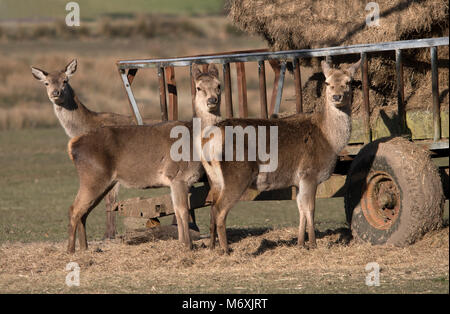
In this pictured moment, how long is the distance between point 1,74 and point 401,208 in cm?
3447

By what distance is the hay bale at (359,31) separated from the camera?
12.3 m

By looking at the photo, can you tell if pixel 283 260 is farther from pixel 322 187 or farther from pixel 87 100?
pixel 87 100

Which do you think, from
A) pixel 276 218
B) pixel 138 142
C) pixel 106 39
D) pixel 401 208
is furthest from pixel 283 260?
pixel 106 39

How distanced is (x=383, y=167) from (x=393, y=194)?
1.21 ft

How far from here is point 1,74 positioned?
42.6m

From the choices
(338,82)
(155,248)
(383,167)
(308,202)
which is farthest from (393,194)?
(155,248)

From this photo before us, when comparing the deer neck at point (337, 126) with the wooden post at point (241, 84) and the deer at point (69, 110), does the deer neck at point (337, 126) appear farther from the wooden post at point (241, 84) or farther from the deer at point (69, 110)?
the deer at point (69, 110)

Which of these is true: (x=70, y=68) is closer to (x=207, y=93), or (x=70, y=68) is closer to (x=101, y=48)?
(x=207, y=93)

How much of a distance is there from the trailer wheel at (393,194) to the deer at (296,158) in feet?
1.42

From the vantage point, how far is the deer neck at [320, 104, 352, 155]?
11211mm

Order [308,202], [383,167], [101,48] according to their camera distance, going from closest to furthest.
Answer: [383,167]
[308,202]
[101,48]

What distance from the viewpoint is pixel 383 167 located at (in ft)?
35.9
